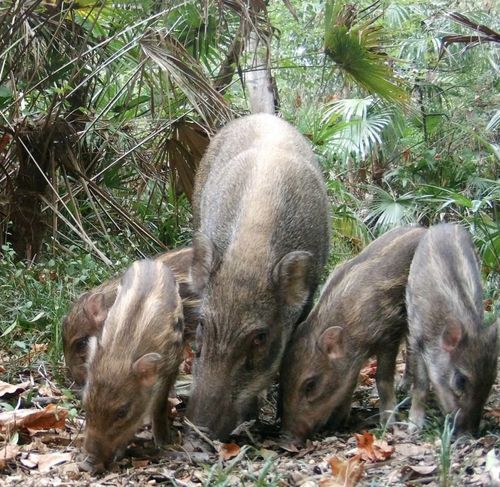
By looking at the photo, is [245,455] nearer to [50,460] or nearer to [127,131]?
[50,460]

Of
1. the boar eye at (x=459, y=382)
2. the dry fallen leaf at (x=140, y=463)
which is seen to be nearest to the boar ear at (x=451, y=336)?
the boar eye at (x=459, y=382)

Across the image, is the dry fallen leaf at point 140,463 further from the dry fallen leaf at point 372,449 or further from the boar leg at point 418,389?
the boar leg at point 418,389

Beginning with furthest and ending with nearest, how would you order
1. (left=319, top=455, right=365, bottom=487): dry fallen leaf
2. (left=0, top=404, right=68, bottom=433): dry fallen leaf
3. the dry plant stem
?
(left=0, top=404, right=68, bottom=433): dry fallen leaf < the dry plant stem < (left=319, top=455, right=365, bottom=487): dry fallen leaf

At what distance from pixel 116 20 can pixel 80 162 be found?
4.83 ft

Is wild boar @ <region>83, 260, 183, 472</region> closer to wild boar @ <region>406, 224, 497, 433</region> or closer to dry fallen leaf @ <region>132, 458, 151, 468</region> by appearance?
dry fallen leaf @ <region>132, 458, 151, 468</region>

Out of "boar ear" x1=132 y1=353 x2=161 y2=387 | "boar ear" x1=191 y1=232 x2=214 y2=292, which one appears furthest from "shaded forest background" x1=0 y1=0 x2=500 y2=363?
"boar ear" x1=132 y1=353 x2=161 y2=387

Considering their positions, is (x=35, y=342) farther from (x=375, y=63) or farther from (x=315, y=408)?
(x=375, y=63)

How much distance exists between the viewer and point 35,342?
6.05 m

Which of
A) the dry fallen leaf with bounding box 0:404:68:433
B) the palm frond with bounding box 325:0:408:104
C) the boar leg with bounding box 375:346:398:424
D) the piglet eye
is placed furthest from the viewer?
the palm frond with bounding box 325:0:408:104

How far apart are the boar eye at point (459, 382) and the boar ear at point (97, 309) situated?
84.1 inches


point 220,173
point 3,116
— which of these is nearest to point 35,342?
point 220,173

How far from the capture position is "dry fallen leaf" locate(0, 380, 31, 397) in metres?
5.07

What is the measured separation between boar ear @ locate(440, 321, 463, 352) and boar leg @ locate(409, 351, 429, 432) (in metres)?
0.28

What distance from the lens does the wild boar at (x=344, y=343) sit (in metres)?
5.04
